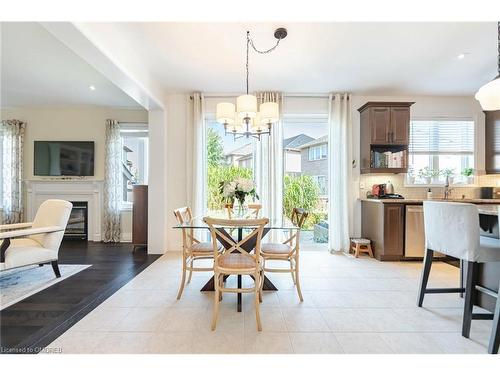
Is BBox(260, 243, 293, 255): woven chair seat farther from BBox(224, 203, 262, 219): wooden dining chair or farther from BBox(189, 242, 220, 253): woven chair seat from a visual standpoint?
BBox(189, 242, 220, 253): woven chair seat

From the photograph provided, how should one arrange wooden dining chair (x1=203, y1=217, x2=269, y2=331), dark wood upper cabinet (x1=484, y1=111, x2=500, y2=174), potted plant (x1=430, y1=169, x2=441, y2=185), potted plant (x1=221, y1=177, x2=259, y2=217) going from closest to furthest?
wooden dining chair (x1=203, y1=217, x2=269, y2=331), potted plant (x1=221, y1=177, x2=259, y2=217), dark wood upper cabinet (x1=484, y1=111, x2=500, y2=174), potted plant (x1=430, y1=169, x2=441, y2=185)

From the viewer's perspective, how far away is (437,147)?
4.77m

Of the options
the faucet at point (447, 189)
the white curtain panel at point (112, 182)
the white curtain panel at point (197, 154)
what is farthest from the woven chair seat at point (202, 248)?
the faucet at point (447, 189)

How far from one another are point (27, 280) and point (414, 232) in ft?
17.3

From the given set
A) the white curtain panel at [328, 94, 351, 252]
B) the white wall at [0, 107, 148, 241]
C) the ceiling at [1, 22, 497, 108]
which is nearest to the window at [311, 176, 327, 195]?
the white curtain panel at [328, 94, 351, 252]

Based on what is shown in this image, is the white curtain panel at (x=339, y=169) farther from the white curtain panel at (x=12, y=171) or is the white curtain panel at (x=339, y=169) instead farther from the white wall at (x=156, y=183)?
the white curtain panel at (x=12, y=171)

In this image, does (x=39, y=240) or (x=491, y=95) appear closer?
(x=491, y=95)

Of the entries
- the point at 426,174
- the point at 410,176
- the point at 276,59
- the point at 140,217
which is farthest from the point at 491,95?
the point at 140,217

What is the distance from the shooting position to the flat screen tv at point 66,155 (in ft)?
17.6

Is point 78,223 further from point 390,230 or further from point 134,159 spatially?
point 390,230

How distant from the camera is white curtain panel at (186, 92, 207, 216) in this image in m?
4.55

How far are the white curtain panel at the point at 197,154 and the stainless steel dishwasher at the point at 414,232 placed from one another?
3299 millimetres

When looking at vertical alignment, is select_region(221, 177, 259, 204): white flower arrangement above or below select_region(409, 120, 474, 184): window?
below

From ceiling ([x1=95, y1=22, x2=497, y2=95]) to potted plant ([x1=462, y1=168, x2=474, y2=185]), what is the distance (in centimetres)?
134
